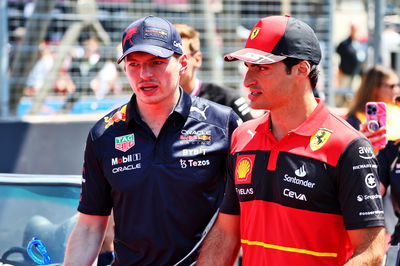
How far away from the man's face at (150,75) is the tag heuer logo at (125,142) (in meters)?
0.20

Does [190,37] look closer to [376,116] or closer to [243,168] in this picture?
[376,116]

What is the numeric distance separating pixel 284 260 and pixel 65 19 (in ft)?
21.1

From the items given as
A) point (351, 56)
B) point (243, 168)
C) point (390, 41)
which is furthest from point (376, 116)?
point (351, 56)

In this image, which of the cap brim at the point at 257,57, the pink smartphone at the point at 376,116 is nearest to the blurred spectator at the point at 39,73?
the pink smartphone at the point at 376,116

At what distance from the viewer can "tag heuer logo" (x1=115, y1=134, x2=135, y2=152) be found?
400 cm

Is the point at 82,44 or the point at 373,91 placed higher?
the point at 82,44

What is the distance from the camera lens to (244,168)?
11.6 ft

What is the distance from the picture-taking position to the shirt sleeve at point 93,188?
4043 millimetres

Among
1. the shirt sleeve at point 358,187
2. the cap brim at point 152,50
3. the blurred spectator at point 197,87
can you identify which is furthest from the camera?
the blurred spectator at point 197,87

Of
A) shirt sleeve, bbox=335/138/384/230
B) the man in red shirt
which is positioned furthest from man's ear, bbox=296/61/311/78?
shirt sleeve, bbox=335/138/384/230

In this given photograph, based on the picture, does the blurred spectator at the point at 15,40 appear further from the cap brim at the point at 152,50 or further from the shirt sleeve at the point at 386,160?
the cap brim at the point at 152,50

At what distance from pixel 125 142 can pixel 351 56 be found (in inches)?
387

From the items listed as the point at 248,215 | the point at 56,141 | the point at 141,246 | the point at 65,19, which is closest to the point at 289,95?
the point at 248,215

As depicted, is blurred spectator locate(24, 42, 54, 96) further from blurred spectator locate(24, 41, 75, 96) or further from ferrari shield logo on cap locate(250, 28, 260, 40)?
ferrari shield logo on cap locate(250, 28, 260, 40)
